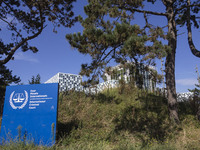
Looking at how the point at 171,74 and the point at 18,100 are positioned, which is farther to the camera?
the point at 171,74

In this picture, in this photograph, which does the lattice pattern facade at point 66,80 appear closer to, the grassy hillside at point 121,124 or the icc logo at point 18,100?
the grassy hillside at point 121,124

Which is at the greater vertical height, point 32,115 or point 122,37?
point 122,37

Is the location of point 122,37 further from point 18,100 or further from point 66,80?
point 66,80

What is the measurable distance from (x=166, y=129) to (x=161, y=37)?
10.2ft

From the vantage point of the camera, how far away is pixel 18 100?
16.0 feet

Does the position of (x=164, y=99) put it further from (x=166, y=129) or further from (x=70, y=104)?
(x=70, y=104)

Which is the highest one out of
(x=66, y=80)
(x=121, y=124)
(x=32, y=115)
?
(x=66, y=80)

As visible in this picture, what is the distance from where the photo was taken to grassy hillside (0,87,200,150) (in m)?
4.64

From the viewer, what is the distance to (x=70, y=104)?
7.04 m

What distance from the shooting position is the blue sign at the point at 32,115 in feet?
14.4

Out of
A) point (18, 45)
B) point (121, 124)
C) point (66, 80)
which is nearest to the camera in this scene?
point (121, 124)

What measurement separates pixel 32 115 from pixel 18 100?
701mm

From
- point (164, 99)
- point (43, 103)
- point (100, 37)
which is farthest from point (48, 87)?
point (164, 99)

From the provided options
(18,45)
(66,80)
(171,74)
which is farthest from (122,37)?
(66,80)
